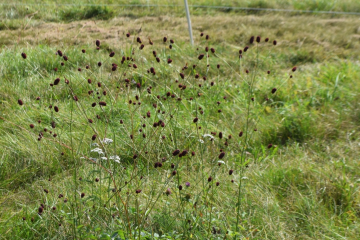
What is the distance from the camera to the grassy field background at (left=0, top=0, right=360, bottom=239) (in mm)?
1834

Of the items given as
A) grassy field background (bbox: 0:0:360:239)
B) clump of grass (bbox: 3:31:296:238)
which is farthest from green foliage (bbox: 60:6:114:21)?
clump of grass (bbox: 3:31:296:238)

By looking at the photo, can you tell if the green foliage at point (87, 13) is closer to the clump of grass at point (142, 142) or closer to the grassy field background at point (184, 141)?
the grassy field background at point (184, 141)

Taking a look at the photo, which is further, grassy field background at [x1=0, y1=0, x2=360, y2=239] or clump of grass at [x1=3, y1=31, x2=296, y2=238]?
grassy field background at [x1=0, y1=0, x2=360, y2=239]

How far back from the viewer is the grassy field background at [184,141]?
6.02 feet

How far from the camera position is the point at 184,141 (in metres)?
2.59

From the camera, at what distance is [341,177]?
238 centimetres

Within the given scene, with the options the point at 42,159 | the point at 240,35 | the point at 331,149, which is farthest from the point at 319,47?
the point at 42,159

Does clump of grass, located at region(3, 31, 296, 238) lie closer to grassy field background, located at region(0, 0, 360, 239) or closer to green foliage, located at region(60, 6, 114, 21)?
grassy field background, located at region(0, 0, 360, 239)

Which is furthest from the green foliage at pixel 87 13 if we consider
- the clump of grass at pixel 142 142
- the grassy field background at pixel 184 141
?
the clump of grass at pixel 142 142

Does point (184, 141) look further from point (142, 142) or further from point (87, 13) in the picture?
point (87, 13)

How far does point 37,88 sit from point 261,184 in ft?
7.44

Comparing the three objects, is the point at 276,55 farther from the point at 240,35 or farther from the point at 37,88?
the point at 37,88

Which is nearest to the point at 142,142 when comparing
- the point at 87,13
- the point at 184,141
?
the point at 184,141

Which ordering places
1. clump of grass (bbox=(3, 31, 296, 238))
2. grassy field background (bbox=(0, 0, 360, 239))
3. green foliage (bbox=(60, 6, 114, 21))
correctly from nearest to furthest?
clump of grass (bbox=(3, 31, 296, 238))
grassy field background (bbox=(0, 0, 360, 239))
green foliage (bbox=(60, 6, 114, 21))
